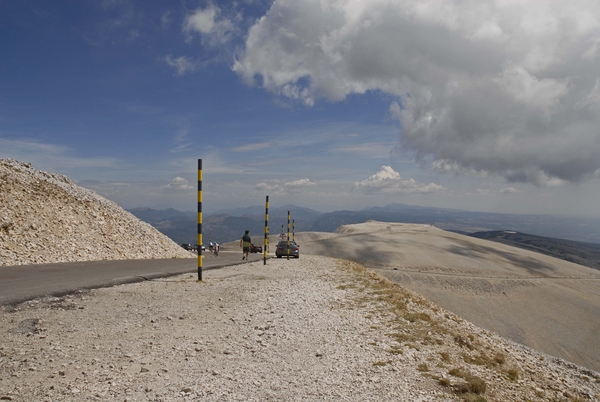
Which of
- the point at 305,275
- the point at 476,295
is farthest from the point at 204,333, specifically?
the point at 476,295

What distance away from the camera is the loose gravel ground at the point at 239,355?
203 inches

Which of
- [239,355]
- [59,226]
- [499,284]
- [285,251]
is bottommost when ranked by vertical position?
[499,284]

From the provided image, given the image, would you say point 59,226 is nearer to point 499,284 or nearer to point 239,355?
point 239,355

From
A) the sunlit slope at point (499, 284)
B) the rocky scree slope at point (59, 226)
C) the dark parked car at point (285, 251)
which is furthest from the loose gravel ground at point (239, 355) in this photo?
the sunlit slope at point (499, 284)

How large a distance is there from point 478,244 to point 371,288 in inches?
4158

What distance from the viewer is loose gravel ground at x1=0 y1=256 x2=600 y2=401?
5.16 metres

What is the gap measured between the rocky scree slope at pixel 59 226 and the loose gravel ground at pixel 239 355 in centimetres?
1378

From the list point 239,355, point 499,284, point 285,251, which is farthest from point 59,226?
point 499,284

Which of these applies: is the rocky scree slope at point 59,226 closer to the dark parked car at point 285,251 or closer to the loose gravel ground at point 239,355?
the dark parked car at point 285,251

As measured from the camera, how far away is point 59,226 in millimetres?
25500

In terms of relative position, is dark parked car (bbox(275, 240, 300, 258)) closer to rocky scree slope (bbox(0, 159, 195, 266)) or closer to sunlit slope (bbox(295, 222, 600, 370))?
rocky scree slope (bbox(0, 159, 195, 266))

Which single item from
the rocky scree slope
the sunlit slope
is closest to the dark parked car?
the rocky scree slope

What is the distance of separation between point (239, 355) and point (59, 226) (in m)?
24.7

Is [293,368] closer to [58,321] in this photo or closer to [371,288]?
[58,321]
